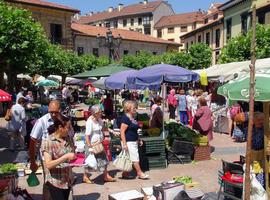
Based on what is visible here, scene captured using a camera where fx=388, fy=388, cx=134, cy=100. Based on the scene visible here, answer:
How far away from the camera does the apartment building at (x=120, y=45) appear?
49.6 m

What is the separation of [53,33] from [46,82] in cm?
1602

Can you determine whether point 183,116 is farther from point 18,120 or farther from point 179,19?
point 179,19

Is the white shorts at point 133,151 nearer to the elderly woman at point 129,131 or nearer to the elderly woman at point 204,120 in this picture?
the elderly woman at point 129,131

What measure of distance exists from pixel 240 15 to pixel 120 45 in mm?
21315

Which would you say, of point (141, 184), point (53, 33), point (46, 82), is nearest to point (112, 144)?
point (141, 184)

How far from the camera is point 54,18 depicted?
4084 centimetres

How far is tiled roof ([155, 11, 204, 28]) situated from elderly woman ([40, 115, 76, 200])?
7115 cm

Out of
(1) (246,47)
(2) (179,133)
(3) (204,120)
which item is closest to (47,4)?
(1) (246,47)

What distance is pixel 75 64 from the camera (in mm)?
35156

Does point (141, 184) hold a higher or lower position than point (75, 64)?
lower

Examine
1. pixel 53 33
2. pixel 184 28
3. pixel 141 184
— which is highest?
pixel 184 28

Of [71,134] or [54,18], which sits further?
[54,18]

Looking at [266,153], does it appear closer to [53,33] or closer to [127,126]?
[127,126]

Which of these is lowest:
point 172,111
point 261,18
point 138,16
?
point 172,111
